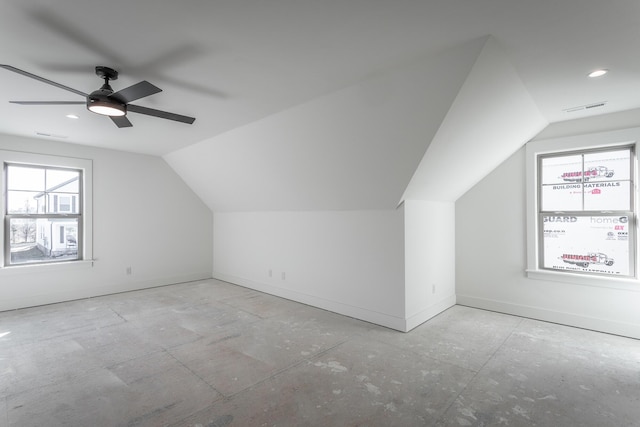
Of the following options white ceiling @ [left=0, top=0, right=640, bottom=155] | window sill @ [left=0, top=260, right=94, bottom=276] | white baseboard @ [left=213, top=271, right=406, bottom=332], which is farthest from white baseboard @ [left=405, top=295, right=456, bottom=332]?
window sill @ [left=0, top=260, right=94, bottom=276]

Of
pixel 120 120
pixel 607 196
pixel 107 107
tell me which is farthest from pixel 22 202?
pixel 607 196

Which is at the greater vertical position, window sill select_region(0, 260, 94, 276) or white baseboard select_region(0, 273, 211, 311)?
window sill select_region(0, 260, 94, 276)

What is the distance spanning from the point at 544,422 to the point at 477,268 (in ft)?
8.69

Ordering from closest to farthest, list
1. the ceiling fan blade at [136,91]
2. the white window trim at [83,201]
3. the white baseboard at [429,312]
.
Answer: the ceiling fan blade at [136,91] → the white baseboard at [429,312] → the white window trim at [83,201]

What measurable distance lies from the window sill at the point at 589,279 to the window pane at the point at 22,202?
7.14 metres

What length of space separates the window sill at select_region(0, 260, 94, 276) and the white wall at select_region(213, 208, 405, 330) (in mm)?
2384

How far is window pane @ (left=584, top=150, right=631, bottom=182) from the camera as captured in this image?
360cm

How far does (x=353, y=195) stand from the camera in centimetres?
396

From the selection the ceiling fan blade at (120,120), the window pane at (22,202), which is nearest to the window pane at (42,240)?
the window pane at (22,202)

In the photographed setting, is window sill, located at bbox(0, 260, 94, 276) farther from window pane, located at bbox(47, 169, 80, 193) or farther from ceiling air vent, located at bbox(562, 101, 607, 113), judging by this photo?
ceiling air vent, located at bbox(562, 101, 607, 113)

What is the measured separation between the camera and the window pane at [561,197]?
392 centimetres

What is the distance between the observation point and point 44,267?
4.73 metres

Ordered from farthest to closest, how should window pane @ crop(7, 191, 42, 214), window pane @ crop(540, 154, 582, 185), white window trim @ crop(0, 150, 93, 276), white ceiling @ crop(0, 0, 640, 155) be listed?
1. window pane @ crop(7, 191, 42, 214)
2. white window trim @ crop(0, 150, 93, 276)
3. window pane @ crop(540, 154, 582, 185)
4. white ceiling @ crop(0, 0, 640, 155)

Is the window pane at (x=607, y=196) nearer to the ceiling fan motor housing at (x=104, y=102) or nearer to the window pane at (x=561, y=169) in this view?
the window pane at (x=561, y=169)
